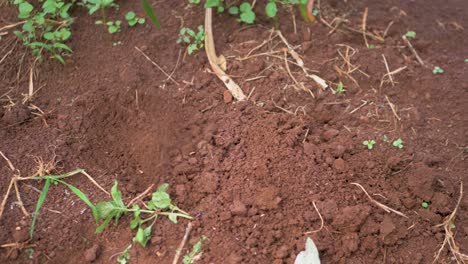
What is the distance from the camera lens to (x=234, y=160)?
6.53ft

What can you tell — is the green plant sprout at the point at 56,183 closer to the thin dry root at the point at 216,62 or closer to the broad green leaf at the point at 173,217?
the broad green leaf at the point at 173,217

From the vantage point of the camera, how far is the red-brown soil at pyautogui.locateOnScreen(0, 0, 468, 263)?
180 cm

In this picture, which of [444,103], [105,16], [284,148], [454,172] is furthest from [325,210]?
[105,16]

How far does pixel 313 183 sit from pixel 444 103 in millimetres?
815

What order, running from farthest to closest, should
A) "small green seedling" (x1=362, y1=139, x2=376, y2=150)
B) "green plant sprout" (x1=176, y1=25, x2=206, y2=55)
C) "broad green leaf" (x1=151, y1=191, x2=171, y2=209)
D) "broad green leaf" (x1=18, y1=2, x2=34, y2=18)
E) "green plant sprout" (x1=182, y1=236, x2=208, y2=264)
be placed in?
"green plant sprout" (x1=176, y1=25, x2=206, y2=55)
"broad green leaf" (x1=18, y1=2, x2=34, y2=18)
"small green seedling" (x1=362, y1=139, x2=376, y2=150)
"broad green leaf" (x1=151, y1=191, x2=171, y2=209)
"green plant sprout" (x1=182, y1=236, x2=208, y2=264)

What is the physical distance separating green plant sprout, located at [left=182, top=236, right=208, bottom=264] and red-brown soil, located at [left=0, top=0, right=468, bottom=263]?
0.07 ft

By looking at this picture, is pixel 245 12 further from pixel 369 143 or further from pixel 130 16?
pixel 369 143

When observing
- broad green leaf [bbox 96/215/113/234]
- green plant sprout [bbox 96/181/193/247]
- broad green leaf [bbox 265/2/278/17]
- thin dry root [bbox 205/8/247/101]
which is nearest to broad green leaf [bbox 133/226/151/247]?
green plant sprout [bbox 96/181/193/247]

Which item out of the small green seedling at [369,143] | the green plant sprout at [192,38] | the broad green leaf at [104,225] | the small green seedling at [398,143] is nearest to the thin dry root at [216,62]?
the green plant sprout at [192,38]

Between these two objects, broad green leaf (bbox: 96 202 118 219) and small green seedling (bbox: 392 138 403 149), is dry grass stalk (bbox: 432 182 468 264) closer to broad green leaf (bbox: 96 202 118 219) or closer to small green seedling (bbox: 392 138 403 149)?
small green seedling (bbox: 392 138 403 149)

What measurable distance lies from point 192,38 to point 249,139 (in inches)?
25.8

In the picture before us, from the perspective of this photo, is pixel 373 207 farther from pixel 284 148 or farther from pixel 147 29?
pixel 147 29

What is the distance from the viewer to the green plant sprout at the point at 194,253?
1735 mm

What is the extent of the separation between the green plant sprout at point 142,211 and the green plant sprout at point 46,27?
840 mm
